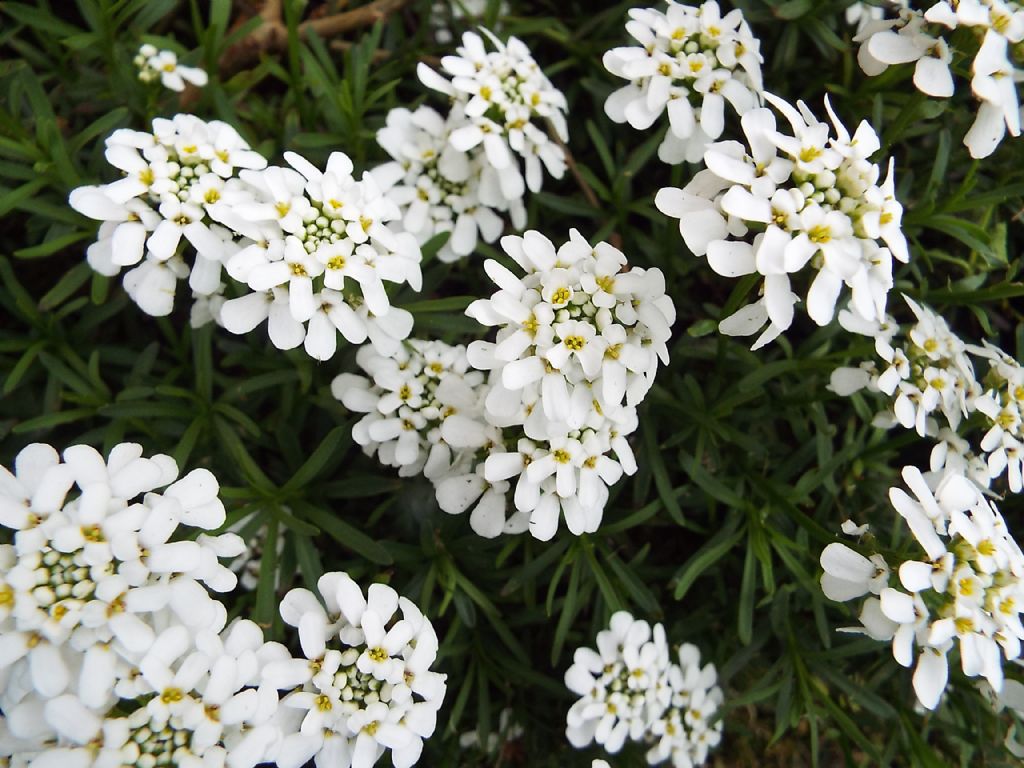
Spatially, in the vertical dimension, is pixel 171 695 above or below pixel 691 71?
below

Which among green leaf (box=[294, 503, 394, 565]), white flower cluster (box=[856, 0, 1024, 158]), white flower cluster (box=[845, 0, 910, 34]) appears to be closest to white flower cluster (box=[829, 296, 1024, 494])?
white flower cluster (box=[856, 0, 1024, 158])

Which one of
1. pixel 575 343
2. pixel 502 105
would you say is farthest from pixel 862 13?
pixel 575 343

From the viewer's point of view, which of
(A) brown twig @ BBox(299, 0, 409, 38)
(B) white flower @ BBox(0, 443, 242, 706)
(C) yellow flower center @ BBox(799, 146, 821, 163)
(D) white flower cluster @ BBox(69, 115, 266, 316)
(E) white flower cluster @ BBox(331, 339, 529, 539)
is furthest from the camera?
(A) brown twig @ BBox(299, 0, 409, 38)

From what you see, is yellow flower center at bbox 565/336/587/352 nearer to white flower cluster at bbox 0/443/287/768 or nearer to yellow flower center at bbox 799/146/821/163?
yellow flower center at bbox 799/146/821/163

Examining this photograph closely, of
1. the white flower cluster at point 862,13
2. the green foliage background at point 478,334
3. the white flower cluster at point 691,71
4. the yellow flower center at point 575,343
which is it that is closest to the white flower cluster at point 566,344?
the yellow flower center at point 575,343

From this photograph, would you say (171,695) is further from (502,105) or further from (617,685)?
(502,105)

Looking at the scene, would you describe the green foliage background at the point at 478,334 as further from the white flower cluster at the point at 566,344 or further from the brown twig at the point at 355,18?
the white flower cluster at the point at 566,344

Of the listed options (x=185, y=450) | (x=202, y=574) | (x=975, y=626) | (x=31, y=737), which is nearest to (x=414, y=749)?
(x=202, y=574)
